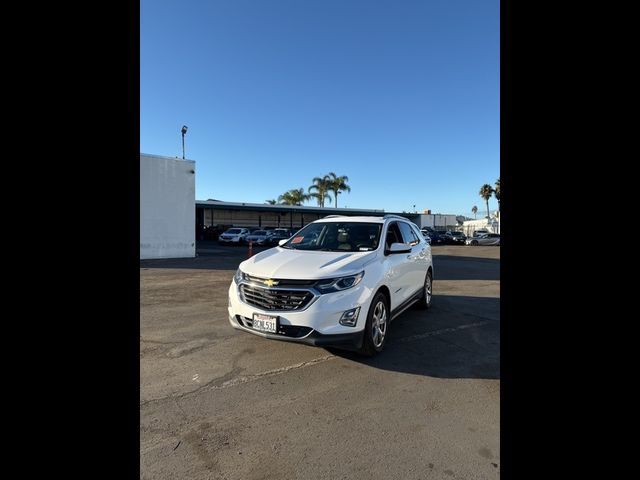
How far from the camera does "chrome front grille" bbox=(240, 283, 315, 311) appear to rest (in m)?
A: 4.04

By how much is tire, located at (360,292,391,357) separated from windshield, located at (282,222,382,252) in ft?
2.65

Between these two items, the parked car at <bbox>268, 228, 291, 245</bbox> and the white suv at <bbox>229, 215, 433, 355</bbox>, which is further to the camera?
the parked car at <bbox>268, 228, 291, 245</bbox>

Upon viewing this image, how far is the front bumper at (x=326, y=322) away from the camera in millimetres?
3951

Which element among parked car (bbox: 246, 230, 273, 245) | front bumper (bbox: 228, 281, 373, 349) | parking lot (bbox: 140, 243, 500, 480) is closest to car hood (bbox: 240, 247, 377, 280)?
front bumper (bbox: 228, 281, 373, 349)

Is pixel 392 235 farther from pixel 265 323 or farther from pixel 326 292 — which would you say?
pixel 265 323

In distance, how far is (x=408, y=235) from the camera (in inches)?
258

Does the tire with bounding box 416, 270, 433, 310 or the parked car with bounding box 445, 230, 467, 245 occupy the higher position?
the parked car with bounding box 445, 230, 467, 245

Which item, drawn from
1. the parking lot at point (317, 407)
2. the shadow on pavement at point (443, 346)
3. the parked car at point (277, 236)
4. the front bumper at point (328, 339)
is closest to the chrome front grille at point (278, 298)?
the front bumper at point (328, 339)

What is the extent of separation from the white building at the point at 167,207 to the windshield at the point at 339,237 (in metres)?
15.5

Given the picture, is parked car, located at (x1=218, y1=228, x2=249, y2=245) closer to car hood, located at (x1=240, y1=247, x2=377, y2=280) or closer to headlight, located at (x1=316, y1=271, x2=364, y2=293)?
car hood, located at (x1=240, y1=247, x2=377, y2=280)

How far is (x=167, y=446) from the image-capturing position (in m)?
2.76

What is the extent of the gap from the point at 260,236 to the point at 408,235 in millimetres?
24387

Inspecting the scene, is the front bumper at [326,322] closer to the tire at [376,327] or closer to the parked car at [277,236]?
the tire at [376,327]
